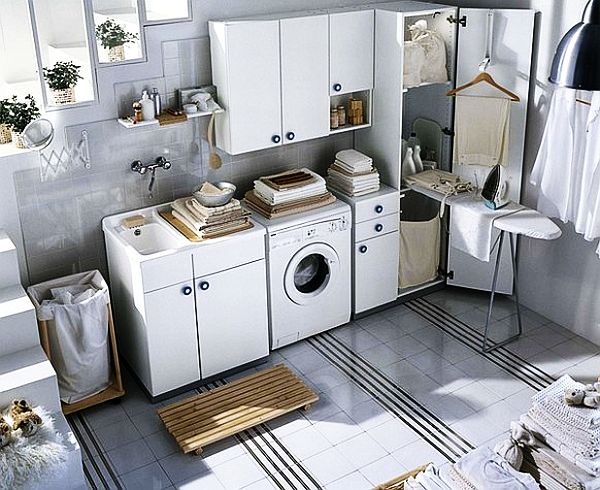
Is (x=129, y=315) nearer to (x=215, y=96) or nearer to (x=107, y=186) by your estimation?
(x=107, y=186)

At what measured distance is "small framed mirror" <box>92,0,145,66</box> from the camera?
171 inches

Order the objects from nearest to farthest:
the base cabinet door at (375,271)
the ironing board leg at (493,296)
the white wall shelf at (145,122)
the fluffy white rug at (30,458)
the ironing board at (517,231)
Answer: the fluffy white rug at (30,458) < the white wall shelf at (145,122) < the ironing board at (517,231) < the ironing board leg at (493,296) < the base cabinet door at (375,271)

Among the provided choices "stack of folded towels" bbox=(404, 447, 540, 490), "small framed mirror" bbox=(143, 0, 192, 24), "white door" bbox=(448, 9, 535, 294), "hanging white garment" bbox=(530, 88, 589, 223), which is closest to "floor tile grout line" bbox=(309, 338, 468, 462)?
"stack of folded towels" bbox=(404, 447, 540, 490)

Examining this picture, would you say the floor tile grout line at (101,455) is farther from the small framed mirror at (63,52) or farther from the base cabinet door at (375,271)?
the base cabinet door at (375,271)

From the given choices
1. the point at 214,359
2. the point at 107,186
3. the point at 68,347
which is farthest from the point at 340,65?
the point at 68,347

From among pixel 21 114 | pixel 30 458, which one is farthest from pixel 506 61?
pixel 30 458

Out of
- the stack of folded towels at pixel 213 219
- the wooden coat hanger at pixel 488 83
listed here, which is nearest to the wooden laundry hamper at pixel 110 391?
the stack of folded towels at pixel 213 219

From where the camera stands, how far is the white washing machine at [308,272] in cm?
480

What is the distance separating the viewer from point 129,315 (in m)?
4.56

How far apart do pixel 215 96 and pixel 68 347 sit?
5.40ft

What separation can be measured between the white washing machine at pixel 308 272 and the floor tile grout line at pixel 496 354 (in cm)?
61

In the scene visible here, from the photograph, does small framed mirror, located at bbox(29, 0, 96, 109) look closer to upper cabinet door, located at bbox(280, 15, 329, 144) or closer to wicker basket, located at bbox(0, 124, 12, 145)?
wicker basket, located at bbox(0, 124, 12, 145)

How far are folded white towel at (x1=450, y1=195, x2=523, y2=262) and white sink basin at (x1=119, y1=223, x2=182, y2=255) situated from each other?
176 centimetres

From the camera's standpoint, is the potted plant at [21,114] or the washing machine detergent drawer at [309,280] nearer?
the potted plant at [21,114]
